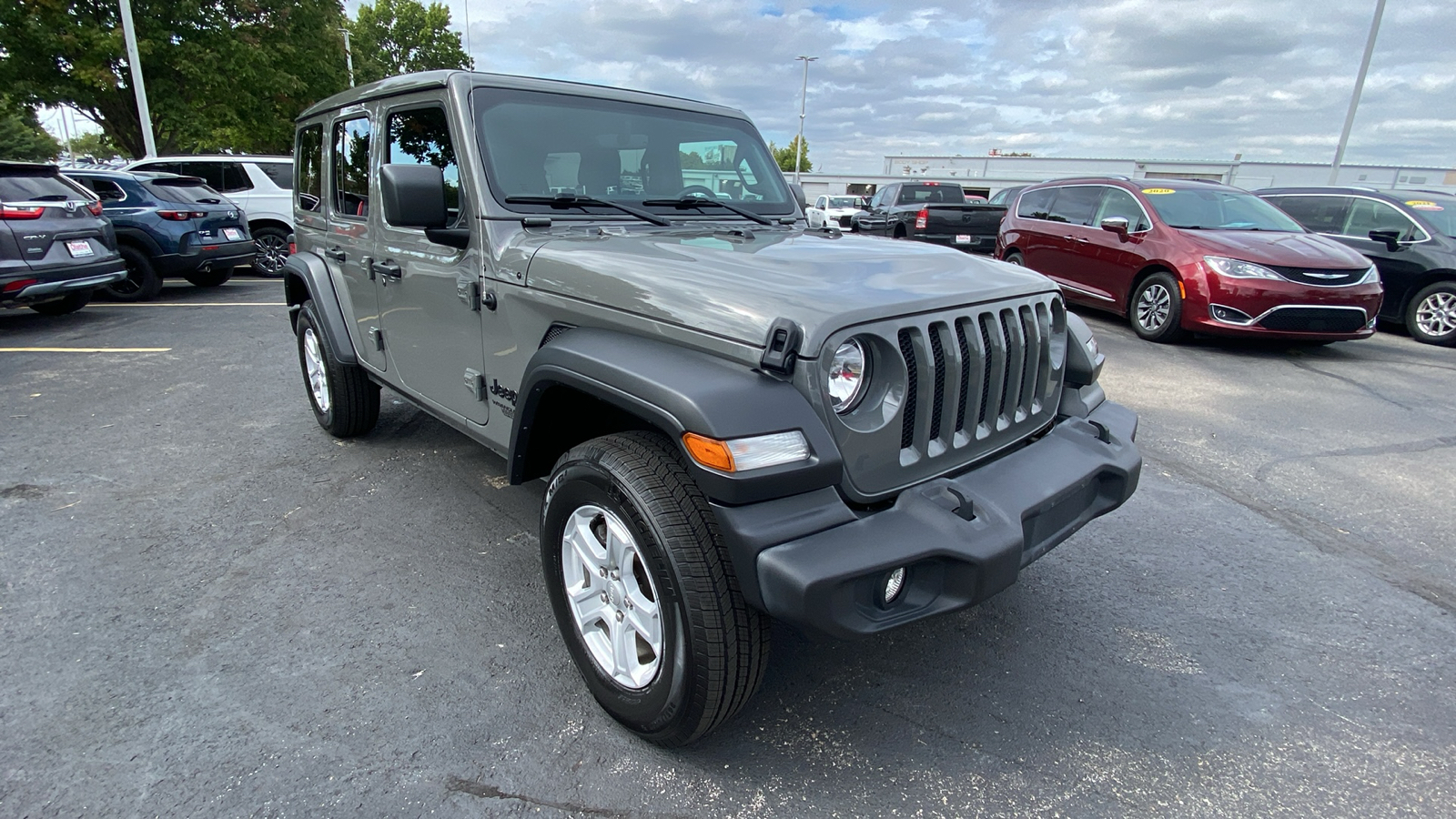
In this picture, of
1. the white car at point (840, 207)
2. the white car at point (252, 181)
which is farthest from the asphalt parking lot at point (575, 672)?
the white car at point (840, 207)

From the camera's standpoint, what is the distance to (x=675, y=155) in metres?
3.32

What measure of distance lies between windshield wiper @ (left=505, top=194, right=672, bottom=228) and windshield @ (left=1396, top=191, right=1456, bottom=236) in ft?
32.4

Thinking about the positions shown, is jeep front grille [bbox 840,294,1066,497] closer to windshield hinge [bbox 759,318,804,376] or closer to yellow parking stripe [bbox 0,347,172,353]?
windshield hinge [bbox 759,318,804,376]

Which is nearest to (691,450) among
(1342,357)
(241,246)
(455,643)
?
(455,643)

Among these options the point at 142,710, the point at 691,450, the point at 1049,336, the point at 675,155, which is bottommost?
the point at 142,710

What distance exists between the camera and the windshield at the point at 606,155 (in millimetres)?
2896

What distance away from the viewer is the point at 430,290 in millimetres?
3160

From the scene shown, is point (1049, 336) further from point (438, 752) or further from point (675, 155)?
point (438, 752)

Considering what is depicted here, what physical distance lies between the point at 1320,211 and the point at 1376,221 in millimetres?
595

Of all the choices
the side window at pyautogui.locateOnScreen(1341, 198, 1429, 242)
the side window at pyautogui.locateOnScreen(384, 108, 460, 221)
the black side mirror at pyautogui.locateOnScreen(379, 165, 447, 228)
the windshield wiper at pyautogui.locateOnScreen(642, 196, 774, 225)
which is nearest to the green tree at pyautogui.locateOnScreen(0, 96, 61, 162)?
the side window at pyautogui.locateOnScreen(384, 108, 460, 221)

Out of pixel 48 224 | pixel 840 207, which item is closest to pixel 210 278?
pixel 48 224

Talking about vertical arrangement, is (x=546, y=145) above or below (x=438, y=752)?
above

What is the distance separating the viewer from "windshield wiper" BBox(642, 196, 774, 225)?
3.15 metres

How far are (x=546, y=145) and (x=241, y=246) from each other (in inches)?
379
